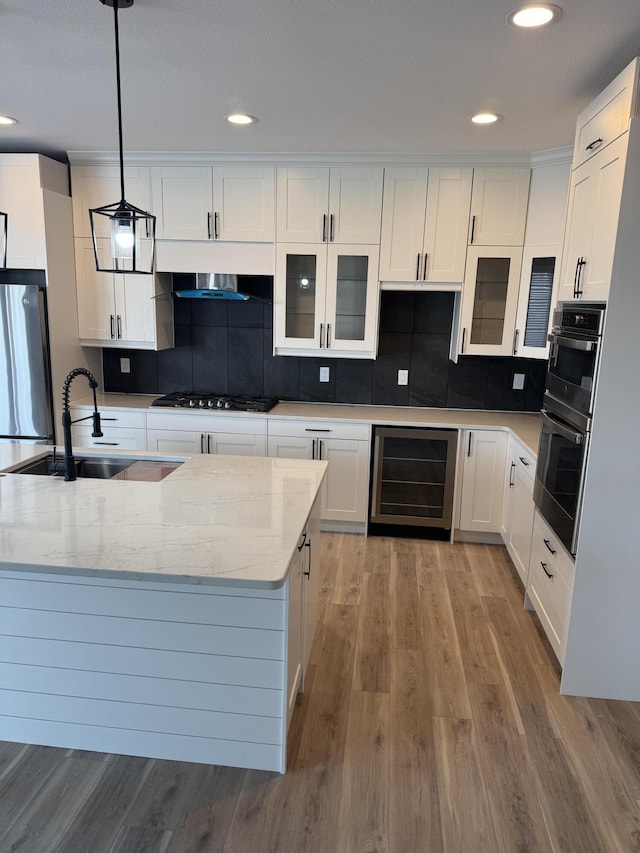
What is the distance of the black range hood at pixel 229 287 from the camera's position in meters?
3.77

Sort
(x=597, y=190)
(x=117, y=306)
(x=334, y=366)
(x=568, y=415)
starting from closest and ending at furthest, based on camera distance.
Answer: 1. (x=597, y=190)
2. (x=568, y=415)
3. (x=117, y=306)
4. (x=334, y=366)

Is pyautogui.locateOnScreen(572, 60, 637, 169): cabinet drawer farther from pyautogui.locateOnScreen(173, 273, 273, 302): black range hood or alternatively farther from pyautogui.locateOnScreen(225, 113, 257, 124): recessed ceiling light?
pyautogui.locateOnScreen(173, 273, 273, 302): black range hood

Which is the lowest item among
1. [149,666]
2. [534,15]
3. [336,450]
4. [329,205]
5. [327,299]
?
[149,666]

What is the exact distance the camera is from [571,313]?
7.90ft

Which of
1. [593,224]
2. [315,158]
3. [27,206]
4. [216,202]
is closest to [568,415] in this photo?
[593,224]

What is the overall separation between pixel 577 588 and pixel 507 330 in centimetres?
194

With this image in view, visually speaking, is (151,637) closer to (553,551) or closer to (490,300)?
(553,551)

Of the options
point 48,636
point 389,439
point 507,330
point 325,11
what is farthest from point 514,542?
point 325,11

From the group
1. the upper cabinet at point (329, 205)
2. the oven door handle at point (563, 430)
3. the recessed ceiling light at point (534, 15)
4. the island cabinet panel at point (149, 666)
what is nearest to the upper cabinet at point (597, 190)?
the recessed ceiling light at point (534, 15)

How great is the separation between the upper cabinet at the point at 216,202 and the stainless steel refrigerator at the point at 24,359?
0.96 metres

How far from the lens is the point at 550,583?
2631mm

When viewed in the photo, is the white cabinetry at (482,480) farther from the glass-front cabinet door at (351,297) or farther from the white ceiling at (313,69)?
the white ceiling at (313,69)

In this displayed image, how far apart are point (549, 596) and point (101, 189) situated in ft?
12.3

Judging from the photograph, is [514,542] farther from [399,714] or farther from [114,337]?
[114,337]
